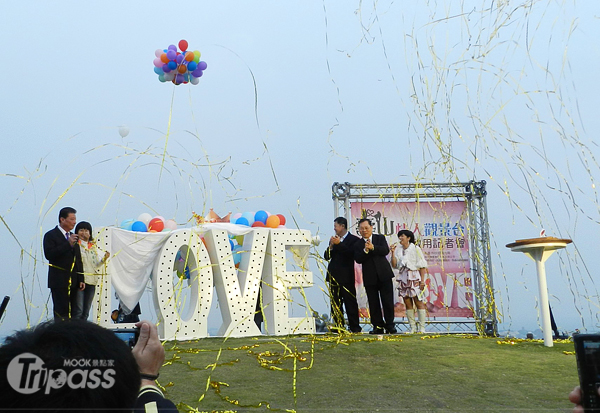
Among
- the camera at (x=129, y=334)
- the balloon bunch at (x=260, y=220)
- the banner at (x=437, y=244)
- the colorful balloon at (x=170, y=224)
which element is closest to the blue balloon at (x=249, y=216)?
the balloon bunch at (x=260, y=220)

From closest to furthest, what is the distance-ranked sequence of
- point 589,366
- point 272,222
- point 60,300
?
point 589,366 < point 60,300 < point 272,222

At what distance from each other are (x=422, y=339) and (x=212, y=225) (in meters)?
2.77

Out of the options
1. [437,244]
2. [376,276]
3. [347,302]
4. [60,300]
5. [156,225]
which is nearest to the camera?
[60,300]

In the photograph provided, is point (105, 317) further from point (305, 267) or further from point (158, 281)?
point (305, 267)

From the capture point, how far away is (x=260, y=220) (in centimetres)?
698

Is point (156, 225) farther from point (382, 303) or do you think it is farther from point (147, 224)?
point (382, 303)

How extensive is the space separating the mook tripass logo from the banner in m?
7.84

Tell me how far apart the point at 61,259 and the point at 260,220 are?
2593 millimetres

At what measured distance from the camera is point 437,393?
3.30 metres

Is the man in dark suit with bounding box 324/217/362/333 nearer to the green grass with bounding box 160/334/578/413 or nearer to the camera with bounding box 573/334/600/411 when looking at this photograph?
the green grass with bounding box 160/334/578/413

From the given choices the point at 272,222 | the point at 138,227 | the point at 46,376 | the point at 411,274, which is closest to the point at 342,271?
the point at 411,274

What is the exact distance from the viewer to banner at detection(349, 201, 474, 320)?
866cm

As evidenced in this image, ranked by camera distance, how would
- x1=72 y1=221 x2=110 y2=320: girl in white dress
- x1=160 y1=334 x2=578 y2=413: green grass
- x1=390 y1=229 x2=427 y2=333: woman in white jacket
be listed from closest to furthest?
x1=160 y1=334 x2=578 y2=413: green grass < x1=72 y1=221 x2=110 y2=320: girl in white dress < x1=390 y1=229 x2=427 y2=333: woman in white jacket

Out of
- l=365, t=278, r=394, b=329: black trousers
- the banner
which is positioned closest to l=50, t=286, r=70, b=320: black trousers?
l=365, t=278, r=394, b=329: black trousers
